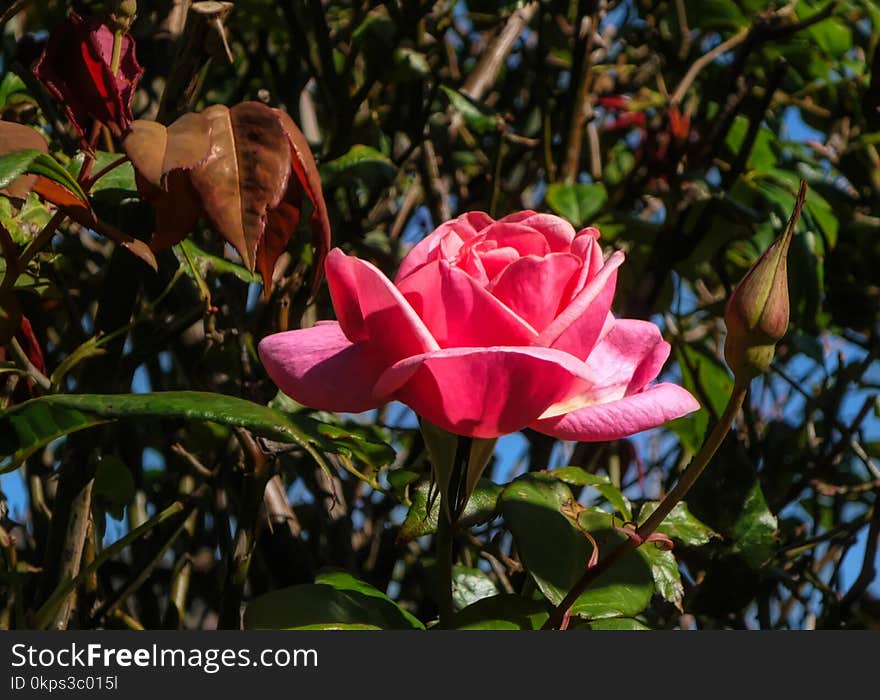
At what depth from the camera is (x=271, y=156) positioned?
592 mm

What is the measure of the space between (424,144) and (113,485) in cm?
63

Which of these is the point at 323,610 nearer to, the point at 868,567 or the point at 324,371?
the point at 324,371

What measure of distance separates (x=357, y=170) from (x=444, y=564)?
0.57 meters

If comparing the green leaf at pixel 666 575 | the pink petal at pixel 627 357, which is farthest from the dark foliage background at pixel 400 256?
the pink petal at pixel 627 357

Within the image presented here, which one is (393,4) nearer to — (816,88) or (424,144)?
(424,144)

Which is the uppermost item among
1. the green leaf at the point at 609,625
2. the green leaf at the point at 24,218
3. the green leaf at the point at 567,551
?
the green leaf at the point at 24,218

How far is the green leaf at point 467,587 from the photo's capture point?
34.0 inches

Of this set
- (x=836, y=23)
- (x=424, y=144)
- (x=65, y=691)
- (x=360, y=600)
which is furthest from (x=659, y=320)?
(x=65, y=691)

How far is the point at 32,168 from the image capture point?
0.53m

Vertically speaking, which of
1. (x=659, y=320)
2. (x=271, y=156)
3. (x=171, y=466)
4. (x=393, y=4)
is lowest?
(x=171, y=466)

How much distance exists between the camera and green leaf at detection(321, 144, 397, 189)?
3.58ft

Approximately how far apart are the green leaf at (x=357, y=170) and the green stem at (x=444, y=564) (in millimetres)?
548

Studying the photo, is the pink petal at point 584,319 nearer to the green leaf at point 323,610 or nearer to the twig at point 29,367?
the green leaf at point 323,610

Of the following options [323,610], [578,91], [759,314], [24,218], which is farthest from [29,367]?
[578,91]
